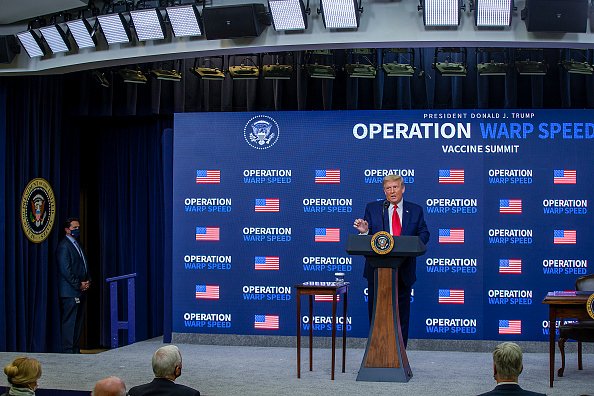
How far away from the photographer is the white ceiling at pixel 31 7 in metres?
6.43

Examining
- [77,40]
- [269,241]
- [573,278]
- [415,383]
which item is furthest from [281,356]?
[77,40]

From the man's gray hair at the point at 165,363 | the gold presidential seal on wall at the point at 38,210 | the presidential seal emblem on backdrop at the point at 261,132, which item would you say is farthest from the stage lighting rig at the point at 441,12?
the gold presidential seal on wall at the point at 38,210

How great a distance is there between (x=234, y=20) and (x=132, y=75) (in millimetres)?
1946

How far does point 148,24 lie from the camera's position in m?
6.11

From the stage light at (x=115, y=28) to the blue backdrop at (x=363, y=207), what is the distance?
1.11 meters

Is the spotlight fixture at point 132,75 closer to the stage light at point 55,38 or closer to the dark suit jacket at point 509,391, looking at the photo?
the stage light at point 55,38

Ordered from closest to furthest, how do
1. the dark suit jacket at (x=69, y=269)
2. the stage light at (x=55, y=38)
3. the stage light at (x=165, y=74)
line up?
the stage light at (x=55, y=38)
the stage light at (x=165, y=74)
the dark suit jacket at (x=69, y=269)

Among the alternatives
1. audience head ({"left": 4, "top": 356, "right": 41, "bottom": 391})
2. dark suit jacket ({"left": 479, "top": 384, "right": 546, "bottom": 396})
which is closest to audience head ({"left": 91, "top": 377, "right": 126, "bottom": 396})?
audience head ({"left": 4, "top": 356, "right": 41, "bottom": 391})

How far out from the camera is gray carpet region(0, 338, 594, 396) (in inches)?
189

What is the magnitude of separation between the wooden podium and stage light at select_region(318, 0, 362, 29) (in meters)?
1.86

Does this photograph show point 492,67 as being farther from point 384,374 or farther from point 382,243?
point 384,374

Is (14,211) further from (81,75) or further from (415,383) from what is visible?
(415,383)

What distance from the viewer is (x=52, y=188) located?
843 cm

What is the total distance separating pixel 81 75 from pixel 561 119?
5315mm
